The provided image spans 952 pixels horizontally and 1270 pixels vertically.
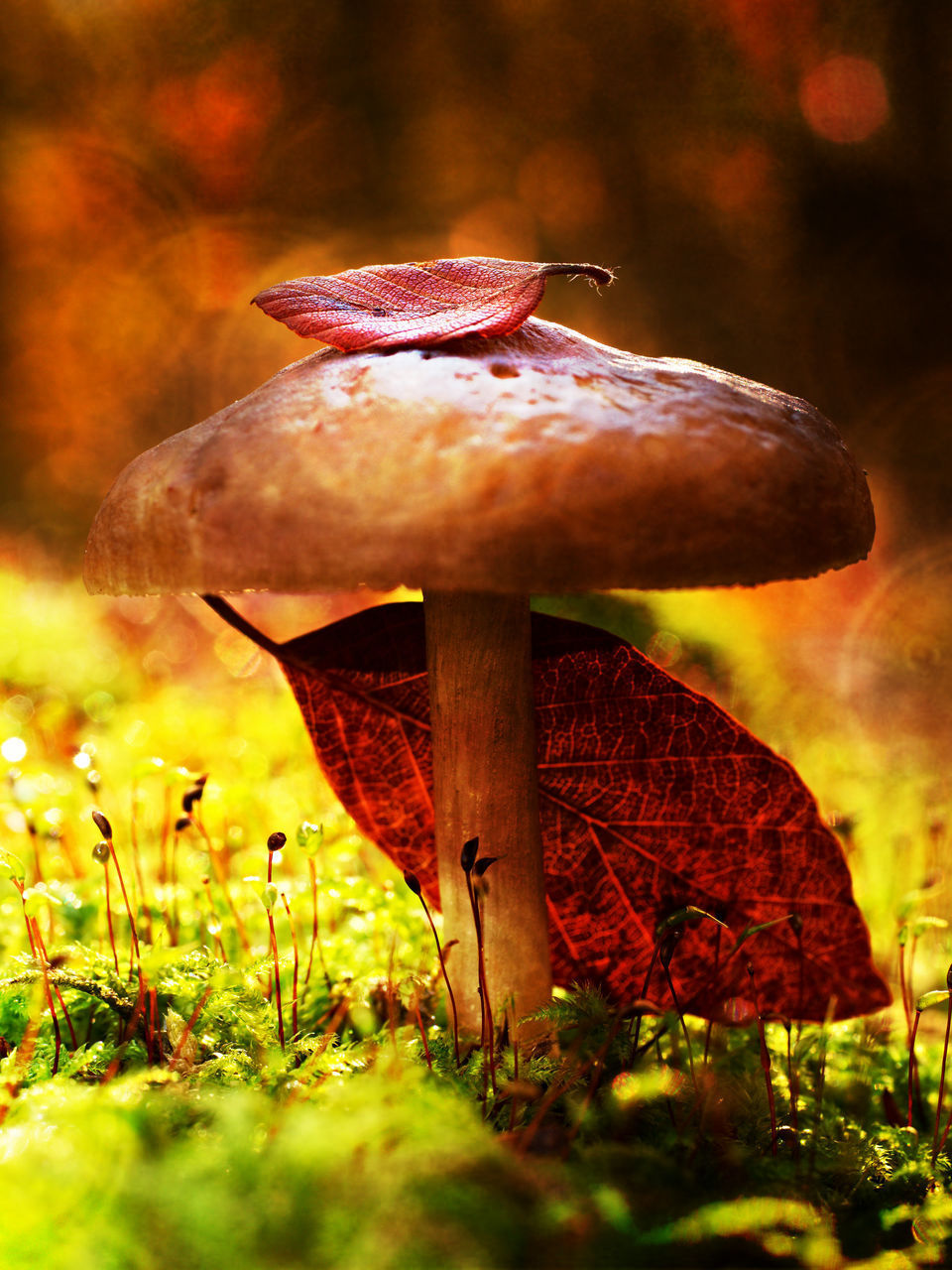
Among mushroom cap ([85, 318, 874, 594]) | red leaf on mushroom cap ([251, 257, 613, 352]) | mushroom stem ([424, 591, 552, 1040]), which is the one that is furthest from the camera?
mushroom stem ([424, 591, 552, 1040])

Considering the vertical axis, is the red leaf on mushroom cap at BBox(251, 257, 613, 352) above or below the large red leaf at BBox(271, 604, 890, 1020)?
above

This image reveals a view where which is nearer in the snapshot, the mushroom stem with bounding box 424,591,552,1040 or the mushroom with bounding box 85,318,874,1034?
the mushroom with bounding box 85,318,874,1034

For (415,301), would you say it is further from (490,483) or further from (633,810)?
(633,810)

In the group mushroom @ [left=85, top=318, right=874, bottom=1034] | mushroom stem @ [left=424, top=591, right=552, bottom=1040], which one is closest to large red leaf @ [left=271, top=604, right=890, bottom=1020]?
mushroom stem @ [left=424, top=591, right=552, bottom=1040]

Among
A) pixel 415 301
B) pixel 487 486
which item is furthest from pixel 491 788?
pixel 415 301

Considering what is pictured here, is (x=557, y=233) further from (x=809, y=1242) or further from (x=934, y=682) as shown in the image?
(x=809, y=1242)

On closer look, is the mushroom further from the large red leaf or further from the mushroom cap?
the large red leaf

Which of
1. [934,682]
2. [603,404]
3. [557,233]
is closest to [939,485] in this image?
[934,682]
